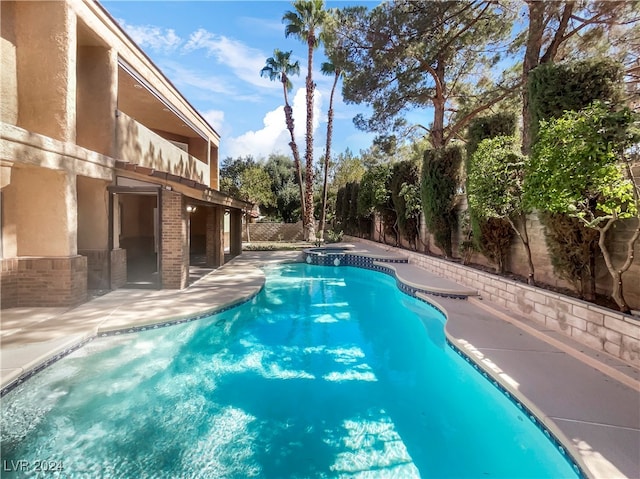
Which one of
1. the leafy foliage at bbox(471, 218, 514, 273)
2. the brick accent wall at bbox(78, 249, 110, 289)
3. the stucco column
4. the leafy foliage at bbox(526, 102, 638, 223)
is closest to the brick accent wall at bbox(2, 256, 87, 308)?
the brick accent wall at bbox(78, 249, 110, 289)

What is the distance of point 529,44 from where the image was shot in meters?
10.6

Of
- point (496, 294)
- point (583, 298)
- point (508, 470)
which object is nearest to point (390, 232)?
point (496, 294)

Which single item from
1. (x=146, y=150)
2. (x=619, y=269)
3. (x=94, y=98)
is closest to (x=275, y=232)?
(x=146, y=150)

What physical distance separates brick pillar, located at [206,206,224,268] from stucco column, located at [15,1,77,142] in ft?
24.4

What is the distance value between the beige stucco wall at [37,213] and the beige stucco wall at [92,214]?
5.54 feet

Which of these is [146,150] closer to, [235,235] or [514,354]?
[235,235]

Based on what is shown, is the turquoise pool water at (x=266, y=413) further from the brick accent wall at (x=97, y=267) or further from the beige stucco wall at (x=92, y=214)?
the beige stucco wall at (x=92, y=214)

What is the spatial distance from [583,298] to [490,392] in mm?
3335

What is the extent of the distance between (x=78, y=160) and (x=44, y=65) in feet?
7.33

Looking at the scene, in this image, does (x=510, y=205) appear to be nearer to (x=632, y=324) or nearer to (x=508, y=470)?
(x=632, y=324)

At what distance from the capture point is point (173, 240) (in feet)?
31.9

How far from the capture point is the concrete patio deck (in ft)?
11.1

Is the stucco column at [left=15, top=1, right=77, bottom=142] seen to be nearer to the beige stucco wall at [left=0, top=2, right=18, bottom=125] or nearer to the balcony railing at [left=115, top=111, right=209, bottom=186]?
the beige stucco wall at [left=0, top=2, right=18, bottom=125]

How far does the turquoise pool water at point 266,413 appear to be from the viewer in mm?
3637
